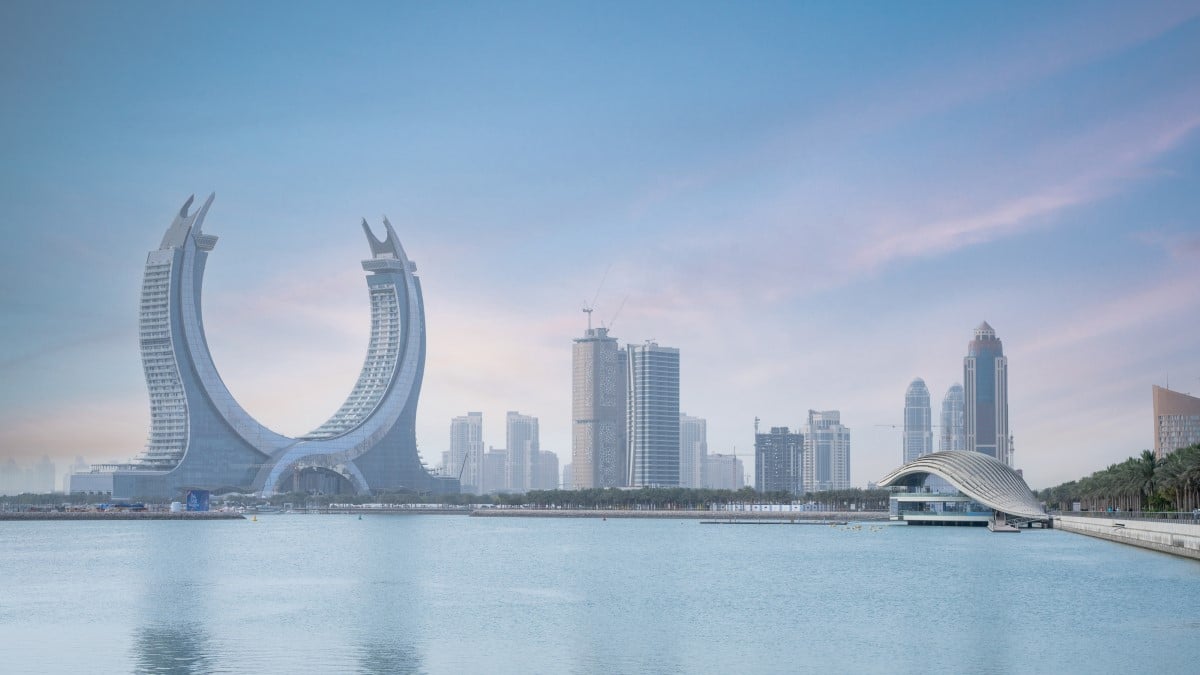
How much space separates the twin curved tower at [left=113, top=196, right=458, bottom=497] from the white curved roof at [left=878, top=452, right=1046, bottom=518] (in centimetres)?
8115

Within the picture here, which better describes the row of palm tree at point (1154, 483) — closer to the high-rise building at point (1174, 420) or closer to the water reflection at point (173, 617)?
the water reflection at point (173, 617)

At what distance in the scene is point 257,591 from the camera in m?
46.3

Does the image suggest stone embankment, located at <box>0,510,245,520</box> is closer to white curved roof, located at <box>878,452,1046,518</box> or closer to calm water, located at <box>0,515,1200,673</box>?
calm water, located at <box>0,515,1200,673</box>

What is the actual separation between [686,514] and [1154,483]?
76.0m

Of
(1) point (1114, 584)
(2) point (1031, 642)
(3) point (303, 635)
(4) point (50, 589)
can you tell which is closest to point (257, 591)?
(4) point (50, 589)

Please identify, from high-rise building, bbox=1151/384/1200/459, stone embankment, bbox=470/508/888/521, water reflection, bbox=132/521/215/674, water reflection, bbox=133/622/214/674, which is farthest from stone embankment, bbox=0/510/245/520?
high-rise building, bbox=1151/384/1200/459

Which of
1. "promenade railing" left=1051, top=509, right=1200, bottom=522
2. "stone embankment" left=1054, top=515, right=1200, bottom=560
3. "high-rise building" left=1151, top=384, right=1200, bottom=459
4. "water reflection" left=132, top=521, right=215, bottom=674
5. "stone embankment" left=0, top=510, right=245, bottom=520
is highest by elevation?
"high-rise building" left=1151, top=384, right=1200, bottom=459

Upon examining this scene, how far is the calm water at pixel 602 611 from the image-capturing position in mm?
29656

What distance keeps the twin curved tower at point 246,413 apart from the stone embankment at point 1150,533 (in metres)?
108

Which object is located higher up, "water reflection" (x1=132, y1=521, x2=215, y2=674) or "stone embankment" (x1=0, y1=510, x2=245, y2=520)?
"water reflection" (x1=132, y1=521, x2=215, y2=674)

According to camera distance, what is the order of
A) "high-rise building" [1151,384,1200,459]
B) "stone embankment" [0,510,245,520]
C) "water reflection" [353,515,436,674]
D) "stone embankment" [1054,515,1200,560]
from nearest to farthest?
A: 1. "water reflection" [353,515,436,674]
2. "stone embankment" [1054,515,1200,560]
3. "stone embankment" [0,510,245,520]
4. "high-rise building" [1151,384,1200,459]

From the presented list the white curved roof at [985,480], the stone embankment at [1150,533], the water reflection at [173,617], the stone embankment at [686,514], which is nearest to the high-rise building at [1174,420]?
the stone embankment at [686,514]

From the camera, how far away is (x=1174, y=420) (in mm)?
186125

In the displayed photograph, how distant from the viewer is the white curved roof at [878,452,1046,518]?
108875 mm
